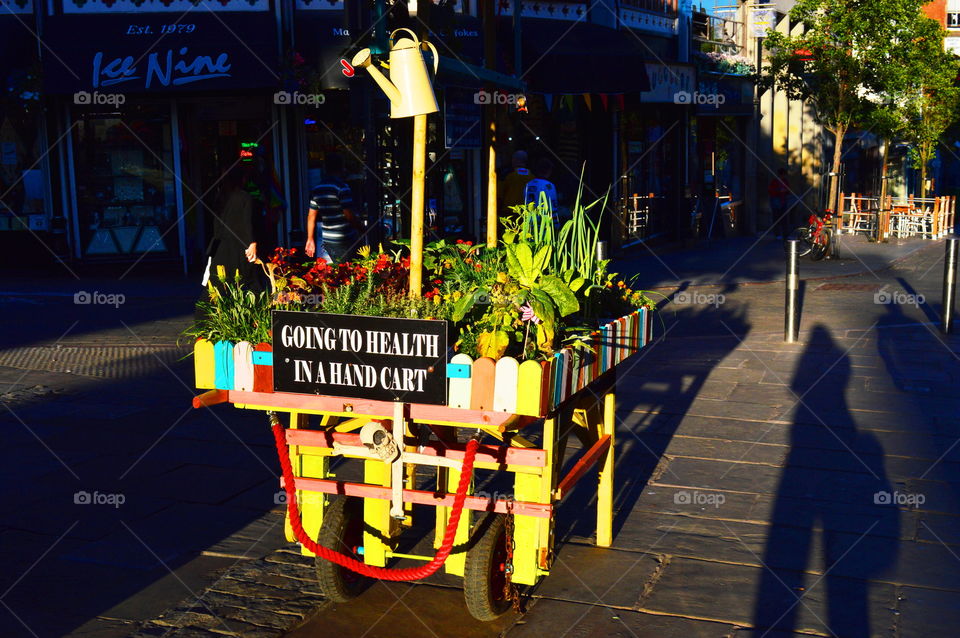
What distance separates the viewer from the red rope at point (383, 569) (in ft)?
13.0

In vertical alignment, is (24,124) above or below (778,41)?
below

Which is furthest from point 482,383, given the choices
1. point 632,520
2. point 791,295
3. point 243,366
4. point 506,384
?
point 791,295

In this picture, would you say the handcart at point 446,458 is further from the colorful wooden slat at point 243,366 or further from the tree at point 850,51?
the tree at point 850,51

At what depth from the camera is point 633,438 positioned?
284 inches

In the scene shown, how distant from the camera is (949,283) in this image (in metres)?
11.0

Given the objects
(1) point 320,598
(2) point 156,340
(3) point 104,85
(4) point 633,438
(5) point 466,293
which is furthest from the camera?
(3) point 104,85

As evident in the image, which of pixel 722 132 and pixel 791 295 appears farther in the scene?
pixel 722 132

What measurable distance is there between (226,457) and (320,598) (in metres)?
2.26

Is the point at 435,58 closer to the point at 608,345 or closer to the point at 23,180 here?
the point at 608,345

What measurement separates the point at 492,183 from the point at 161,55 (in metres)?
11.9

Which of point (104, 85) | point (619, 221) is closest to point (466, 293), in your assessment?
point (104, 85)

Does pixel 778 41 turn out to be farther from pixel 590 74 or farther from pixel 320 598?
pixel 320 598

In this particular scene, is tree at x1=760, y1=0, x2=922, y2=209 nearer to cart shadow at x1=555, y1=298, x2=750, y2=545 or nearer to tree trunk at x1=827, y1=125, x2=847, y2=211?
tree trunk at x1=827, y1=125, x2=847, y2=211

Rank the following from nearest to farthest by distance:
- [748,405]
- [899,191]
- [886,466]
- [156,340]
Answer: [886,466] → [748,405] → [156,340] → [899,191]
